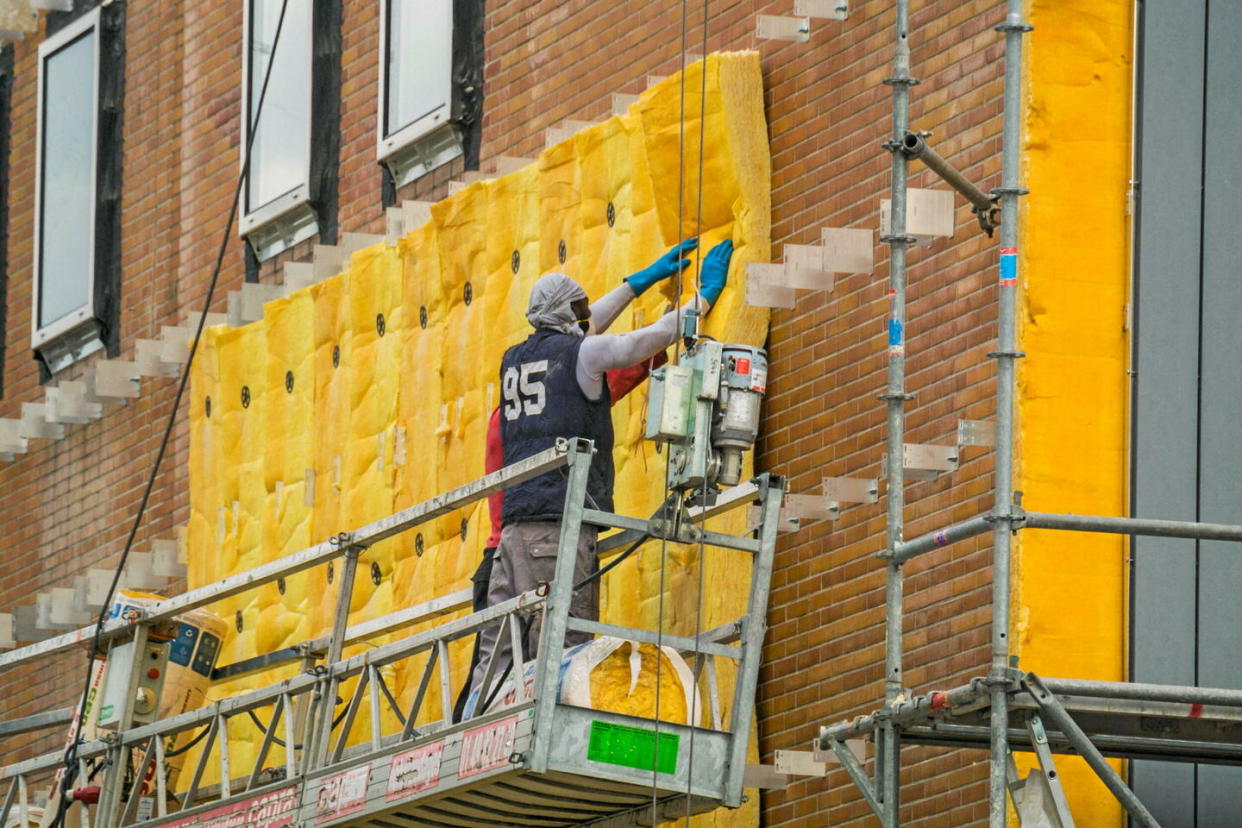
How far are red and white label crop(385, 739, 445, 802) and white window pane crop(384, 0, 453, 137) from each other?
5.76 metres

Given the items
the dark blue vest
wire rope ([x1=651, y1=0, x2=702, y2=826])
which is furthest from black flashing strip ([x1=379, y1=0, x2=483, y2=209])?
the dark blue vest

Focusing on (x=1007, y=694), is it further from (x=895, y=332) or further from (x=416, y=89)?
(x=416, y=89)

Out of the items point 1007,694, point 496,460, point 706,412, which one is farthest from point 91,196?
point 1007,694

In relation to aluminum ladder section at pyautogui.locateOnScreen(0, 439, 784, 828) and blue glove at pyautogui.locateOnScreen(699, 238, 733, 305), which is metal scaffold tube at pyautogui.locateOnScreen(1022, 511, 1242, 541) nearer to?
aluminum ladder section at pyautogui.locateOnScreen(0, 439, 784, 828)

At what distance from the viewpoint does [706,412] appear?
11703 millimetres

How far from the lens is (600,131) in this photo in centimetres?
1484

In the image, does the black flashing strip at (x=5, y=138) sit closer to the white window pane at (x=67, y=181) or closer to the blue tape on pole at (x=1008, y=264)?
the white window pane at (x=67, y=181)

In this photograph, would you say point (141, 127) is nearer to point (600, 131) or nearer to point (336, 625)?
point (600, 131)

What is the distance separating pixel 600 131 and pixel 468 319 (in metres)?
1.52

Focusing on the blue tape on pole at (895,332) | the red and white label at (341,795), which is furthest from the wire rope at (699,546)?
the red and white label at (341,795)

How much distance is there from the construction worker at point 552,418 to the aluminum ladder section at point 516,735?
0.25m

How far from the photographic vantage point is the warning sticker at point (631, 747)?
11648mm

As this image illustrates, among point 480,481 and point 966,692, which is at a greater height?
point 480,481

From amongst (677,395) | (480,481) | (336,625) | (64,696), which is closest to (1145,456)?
(677,395)
